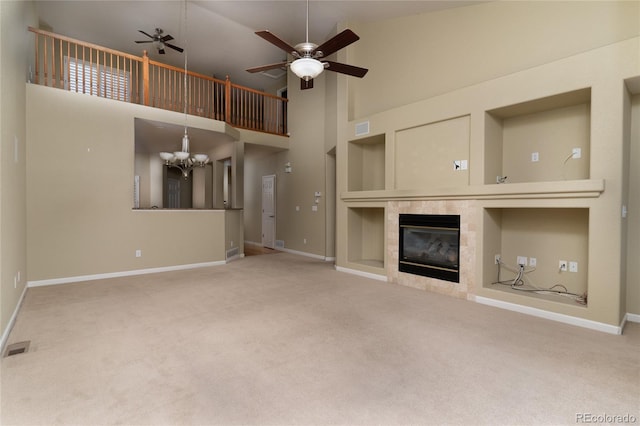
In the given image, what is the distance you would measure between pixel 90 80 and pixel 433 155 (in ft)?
18.1

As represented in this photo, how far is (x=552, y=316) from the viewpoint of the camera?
3303 mm

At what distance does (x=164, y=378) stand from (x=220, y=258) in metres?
4.56

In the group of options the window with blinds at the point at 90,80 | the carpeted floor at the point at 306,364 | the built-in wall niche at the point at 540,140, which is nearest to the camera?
the carpeted floor at the point at 306,364

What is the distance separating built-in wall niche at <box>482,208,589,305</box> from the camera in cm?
360

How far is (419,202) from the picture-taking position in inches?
182

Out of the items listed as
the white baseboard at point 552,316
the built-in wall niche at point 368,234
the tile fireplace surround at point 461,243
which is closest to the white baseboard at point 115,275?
the built-in wall niche at point 368,234

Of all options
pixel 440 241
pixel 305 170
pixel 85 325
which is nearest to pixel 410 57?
pixel 440 241

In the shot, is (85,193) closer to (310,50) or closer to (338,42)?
(310,50)

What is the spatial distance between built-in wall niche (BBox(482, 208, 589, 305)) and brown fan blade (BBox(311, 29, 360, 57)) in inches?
105

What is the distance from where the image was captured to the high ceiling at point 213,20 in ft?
17.3

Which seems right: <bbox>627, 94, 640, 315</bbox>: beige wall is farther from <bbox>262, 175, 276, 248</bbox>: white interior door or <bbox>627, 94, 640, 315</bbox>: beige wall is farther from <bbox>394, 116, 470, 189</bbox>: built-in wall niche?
<bbox>262, 175, 276, 248</bbox>: white interior door

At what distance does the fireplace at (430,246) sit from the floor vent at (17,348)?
4442 millimetres

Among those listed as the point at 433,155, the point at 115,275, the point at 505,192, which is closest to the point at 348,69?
the point at 433,155

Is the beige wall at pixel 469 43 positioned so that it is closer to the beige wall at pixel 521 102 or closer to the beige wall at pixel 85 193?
the beige wall at pixel 521 102
